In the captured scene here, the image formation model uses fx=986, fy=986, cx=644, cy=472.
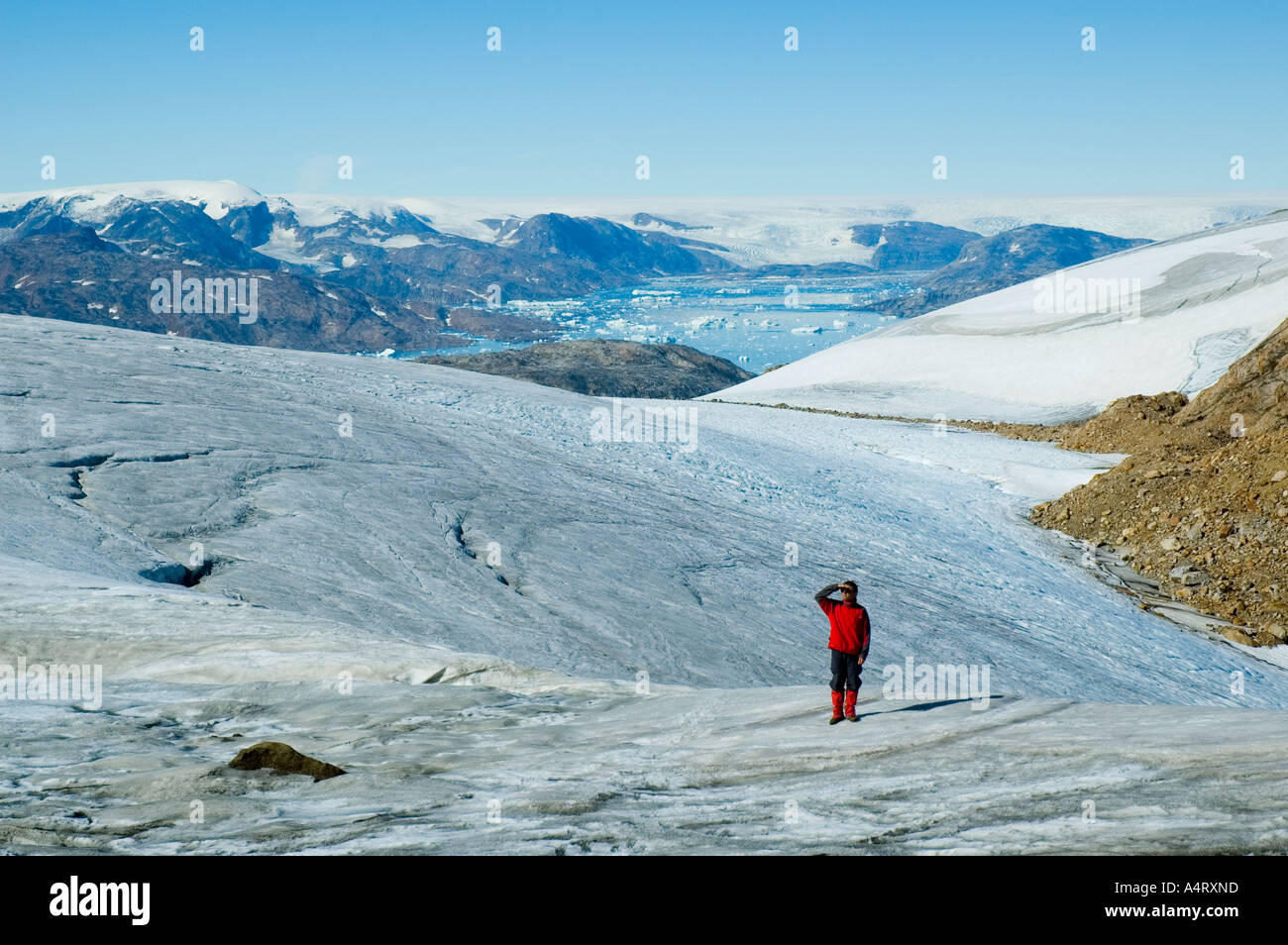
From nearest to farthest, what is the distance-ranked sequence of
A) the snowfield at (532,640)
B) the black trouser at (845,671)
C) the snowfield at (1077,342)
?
the snowfield at (532,640) → the black trouser at (845,671) → the snowfield at (1077,342)

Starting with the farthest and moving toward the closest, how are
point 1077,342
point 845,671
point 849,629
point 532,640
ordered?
point 1077,342
point 532,640
point 845,671
point 849,629

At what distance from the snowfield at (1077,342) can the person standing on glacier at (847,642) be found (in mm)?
30156

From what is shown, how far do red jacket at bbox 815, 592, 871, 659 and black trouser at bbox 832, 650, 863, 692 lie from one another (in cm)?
7

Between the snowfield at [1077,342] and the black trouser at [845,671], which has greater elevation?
the snowfield at [1077,342]

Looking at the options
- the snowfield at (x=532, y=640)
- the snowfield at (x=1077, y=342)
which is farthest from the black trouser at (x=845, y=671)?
the snowfield at (x=1077, y=342)

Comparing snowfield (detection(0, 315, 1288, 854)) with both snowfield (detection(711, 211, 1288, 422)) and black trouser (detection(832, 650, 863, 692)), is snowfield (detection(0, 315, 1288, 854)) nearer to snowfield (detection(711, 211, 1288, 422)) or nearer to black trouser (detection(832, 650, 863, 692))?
black trouser (detection(832, 650, 863, 692))

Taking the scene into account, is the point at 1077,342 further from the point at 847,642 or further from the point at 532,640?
the point at 847,642

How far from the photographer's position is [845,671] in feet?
25.1

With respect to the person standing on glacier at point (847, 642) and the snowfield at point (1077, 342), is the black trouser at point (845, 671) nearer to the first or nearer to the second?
the person standing on glacier at point (847, 642)

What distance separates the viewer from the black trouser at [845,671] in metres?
7.58

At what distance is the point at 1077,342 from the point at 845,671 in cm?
3565

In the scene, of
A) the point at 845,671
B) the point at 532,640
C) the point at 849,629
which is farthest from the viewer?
the point at 532,640

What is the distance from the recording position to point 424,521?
570 inches

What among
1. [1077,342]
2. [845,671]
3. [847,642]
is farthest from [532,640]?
[1077,342]
